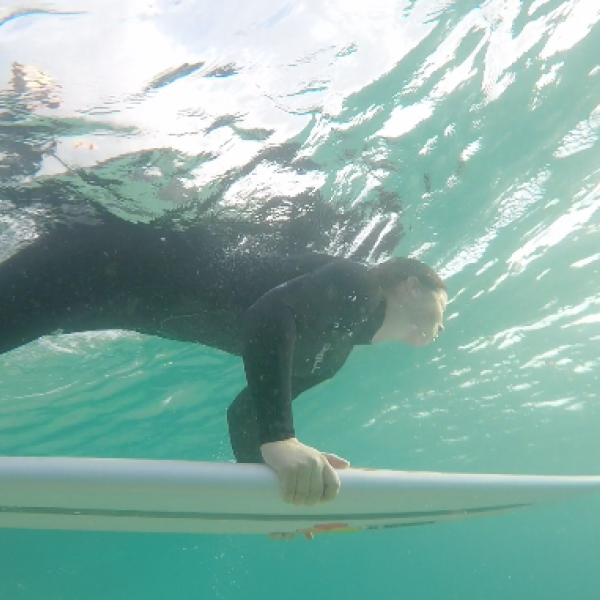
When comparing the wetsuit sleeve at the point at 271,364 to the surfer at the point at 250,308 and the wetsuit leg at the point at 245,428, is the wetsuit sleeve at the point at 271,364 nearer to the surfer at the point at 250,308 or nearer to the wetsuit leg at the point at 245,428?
the surfer at the point at 250,308

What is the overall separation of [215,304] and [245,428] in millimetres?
1277

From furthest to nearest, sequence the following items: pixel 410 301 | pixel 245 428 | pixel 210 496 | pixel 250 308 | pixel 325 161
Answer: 1. pixel 325 161
2. pixel 410 301
3. pixel 245 428
4. pixel 250 308
5. pixel 210 496

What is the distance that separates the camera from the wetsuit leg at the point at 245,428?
485cm

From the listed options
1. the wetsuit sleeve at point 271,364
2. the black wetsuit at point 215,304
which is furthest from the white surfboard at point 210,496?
the black wetsuit at point 215,304

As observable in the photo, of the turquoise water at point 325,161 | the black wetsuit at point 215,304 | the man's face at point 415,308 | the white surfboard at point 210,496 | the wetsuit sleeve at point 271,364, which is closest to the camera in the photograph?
the white surfboard at point 210,496

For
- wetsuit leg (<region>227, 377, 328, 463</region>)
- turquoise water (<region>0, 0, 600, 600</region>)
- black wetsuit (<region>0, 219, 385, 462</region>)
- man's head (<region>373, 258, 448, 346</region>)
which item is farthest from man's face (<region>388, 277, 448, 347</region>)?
turquoise water (<region>0, 0, 600, 600</region>)

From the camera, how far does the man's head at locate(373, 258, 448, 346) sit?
5.09 metres

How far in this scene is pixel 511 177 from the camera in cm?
1021

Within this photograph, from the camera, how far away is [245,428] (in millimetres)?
4957

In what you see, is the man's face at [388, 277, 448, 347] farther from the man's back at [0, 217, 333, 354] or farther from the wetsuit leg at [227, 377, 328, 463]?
the wetsuit leg at [227, 377, 328, 463]

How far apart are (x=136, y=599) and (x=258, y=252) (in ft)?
407

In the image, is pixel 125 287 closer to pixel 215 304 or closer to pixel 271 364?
pixel 215 304

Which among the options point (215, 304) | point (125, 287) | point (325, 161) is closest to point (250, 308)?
point (125, 287)

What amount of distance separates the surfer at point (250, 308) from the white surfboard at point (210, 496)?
13.6 inches
